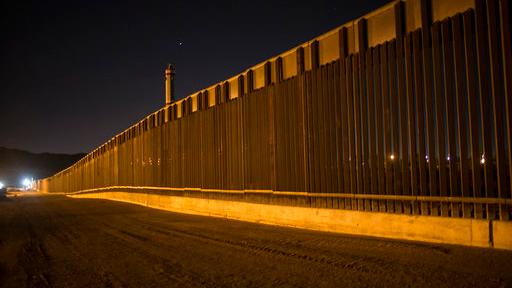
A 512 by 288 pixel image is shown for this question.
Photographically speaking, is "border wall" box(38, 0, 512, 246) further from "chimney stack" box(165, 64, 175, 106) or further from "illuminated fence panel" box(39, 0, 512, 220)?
"chimney stack" box(165, 64, 175, 106)

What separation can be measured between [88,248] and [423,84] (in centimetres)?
863

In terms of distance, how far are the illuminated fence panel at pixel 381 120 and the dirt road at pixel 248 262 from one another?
1.34 metres

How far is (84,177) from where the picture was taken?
2466 inches

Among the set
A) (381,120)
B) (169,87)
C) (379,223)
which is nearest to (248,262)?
(379,223)

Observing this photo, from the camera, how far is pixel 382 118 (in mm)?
11641

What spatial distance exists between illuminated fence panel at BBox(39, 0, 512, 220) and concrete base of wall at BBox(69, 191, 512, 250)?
0.73ft

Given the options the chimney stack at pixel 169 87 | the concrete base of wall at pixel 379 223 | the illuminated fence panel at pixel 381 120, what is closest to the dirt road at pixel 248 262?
the concrete base of wall at pixel 379 223

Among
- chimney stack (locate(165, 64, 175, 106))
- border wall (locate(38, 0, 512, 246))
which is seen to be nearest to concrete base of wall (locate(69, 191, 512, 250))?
border wall (locate(38, 0, 512, 246))

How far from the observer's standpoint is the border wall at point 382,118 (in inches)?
363

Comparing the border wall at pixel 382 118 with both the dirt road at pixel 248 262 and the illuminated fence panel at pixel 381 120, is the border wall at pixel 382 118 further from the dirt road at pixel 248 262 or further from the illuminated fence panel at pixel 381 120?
the dirt road at pixel 248 262

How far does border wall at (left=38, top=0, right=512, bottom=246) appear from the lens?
9.21 m

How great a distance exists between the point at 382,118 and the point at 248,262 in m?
5.24

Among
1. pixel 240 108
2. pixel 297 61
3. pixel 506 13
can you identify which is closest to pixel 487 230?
pixel 506 13

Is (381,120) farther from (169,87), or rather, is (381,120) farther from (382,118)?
(169,87)
